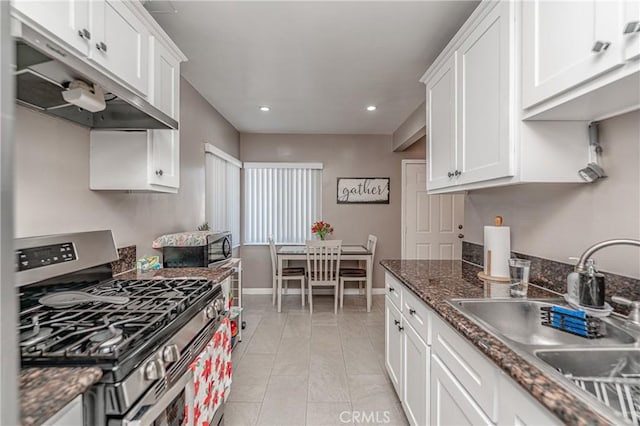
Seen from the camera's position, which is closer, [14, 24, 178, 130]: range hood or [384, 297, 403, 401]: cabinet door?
[14, 24, 178, 130]: range hood

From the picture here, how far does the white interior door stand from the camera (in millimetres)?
4648

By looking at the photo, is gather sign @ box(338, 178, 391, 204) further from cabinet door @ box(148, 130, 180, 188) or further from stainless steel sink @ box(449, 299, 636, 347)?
stainless steel sink @ box(449, 299, 636, 347)

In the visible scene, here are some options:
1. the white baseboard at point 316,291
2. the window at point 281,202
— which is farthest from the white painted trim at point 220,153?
the white baseboard at point 316,291

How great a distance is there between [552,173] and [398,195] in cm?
363

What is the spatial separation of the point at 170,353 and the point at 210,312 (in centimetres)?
46

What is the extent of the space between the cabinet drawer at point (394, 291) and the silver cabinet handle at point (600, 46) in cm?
141

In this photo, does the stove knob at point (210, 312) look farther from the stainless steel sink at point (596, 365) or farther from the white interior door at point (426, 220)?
the white interior door at point (426, 220)

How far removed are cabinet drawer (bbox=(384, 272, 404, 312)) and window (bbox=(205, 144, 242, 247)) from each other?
2192 mm

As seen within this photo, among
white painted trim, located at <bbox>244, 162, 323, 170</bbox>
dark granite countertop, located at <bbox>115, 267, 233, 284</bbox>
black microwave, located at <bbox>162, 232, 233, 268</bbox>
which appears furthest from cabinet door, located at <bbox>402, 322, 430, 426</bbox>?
white painted trim, located at <bbox>244, 162, 323, 170</bbox>

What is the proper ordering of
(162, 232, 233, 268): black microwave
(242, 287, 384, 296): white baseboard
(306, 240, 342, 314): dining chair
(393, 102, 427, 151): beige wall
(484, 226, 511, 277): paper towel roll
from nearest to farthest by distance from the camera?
(484, 226, 511, 277): paper towel roll → (162, 232, 233, 268): black microwave → (393, 102, 427, 151): beige wall → (306, 240, 342, 314): dining chair → (242, 287, 384, 296): white baseboard

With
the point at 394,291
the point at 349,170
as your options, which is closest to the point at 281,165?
the point at 349,170

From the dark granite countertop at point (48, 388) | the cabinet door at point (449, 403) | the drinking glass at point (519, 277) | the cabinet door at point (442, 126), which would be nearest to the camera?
the dark granite countertop at point (48, 388)

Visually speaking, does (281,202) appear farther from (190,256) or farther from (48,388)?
(48,388)

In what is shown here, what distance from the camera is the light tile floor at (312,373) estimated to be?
1.99m
